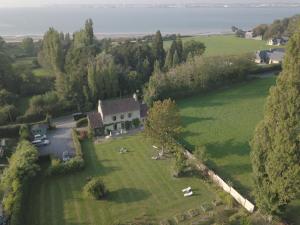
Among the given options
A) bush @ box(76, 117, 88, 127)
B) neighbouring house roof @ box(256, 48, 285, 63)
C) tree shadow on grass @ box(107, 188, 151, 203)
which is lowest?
tree shadow on grass @ box(107, 188, 151, 203)

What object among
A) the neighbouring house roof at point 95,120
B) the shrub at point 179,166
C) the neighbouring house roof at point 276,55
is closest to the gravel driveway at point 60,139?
the neighbouring house roof at point 95,120

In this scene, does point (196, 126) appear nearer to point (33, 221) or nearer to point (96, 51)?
point (33, 221)

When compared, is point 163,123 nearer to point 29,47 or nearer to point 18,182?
point 18,182

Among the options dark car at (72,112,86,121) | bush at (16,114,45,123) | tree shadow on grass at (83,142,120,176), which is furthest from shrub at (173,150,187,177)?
bush at (16,114,45,123)

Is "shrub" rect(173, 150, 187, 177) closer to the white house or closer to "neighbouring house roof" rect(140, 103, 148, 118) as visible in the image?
the white house

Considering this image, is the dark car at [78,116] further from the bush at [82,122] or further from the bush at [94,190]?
the bush at [94,190]

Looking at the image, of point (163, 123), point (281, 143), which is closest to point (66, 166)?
point (163, 123)

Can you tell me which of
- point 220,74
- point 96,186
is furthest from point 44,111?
point 220,74
